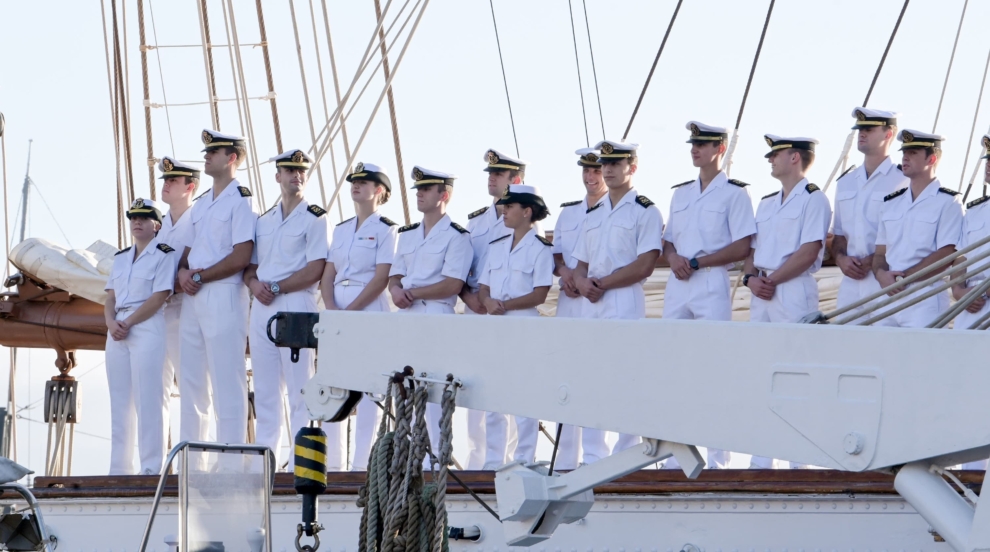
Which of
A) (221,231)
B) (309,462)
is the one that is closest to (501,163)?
(221,231)

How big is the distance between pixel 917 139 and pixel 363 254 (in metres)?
3.00

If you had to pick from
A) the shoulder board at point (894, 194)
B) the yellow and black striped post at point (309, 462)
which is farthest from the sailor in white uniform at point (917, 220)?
the yellow and black striped post at point (309, 462)

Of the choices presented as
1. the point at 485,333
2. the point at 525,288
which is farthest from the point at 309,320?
the point at 525,288

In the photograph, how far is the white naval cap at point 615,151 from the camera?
7387 mm

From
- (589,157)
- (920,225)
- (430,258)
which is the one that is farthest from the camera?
(589,157)

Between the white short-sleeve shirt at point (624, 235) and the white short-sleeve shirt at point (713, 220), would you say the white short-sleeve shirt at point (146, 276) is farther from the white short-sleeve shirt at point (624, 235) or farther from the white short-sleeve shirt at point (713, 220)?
the white short-sleeve shirt at point (713, 220)

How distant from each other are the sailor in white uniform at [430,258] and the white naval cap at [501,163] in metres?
0.37

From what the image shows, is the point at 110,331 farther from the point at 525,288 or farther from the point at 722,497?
the point at 722,497

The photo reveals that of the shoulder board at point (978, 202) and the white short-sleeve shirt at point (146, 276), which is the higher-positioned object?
the shoulder board at point (978, 202)

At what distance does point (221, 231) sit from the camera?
7.87 metres

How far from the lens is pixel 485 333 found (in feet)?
12.9

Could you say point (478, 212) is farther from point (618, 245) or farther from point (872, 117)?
point (872, 117)

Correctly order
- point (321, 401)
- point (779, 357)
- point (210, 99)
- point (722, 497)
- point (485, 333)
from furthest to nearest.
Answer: point (210, 99) < point (722, 497) < point (321, 401) < point (485, 333) < point (779, 357)

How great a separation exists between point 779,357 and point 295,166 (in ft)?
16.4
